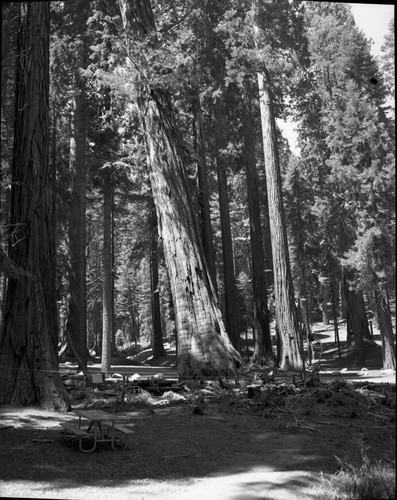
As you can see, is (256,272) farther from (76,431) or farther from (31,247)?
(76,431)

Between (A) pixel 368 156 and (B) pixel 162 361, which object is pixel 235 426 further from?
(B) pixel 162 361

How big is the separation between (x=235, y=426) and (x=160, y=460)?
2.03m

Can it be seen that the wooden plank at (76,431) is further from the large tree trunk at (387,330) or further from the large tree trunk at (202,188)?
the large tree trunk at (202,188)

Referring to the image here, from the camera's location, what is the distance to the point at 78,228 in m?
19.8

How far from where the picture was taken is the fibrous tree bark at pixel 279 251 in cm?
1642

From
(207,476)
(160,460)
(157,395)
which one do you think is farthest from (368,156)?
(157,395)

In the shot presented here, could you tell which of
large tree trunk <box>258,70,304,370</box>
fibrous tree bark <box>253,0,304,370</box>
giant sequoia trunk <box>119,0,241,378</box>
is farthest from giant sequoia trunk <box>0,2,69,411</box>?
fibrous tree bark <box>253,0,304,370</box>

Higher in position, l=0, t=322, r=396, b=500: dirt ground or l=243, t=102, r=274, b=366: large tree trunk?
l=243, t=102, r=274, b=366: large tree trunk

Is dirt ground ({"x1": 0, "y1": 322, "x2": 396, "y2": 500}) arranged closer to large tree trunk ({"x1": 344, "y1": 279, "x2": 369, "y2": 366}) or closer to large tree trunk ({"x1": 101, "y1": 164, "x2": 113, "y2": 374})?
large tree trunk ({"x1": 101, "y1": 164, "x2": 113, "y2": 374})

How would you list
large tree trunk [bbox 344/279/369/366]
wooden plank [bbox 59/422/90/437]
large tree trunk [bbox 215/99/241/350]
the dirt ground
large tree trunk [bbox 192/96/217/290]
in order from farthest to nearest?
large tree trunk [bbox 344/279/369/366] < large tree trunk [bbox 215/99/241/350] < large tree trunk [bbox 192/96/217/290] < wooden plank [bbox 59/422/90/437] < the dirt ground

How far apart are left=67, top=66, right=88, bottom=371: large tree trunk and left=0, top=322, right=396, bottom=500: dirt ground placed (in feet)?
28.8

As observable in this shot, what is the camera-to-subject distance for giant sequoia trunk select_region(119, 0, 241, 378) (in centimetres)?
1125

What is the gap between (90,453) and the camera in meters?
6.50

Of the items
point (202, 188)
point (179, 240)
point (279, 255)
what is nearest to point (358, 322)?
point (279, 255)
